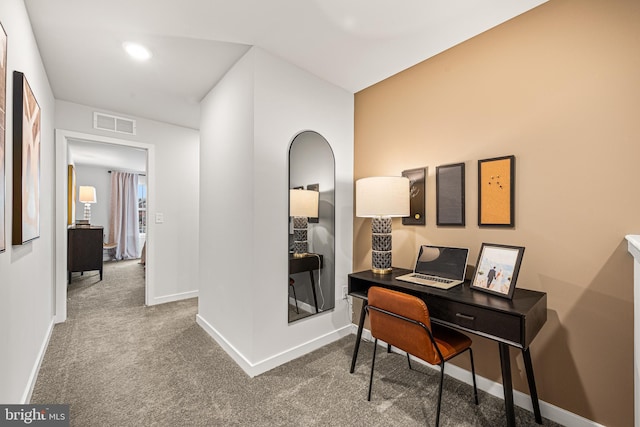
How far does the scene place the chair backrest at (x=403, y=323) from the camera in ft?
4.91

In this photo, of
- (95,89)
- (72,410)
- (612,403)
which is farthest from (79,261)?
(612,403)

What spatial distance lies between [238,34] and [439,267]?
2.17 metres

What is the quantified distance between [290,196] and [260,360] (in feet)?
4.15

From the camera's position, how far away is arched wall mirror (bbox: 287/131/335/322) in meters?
2.34

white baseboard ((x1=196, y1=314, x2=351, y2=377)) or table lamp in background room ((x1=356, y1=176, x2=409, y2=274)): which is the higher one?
table lamp in background room ((x1=356, y1=176, x2=409, y2=274))

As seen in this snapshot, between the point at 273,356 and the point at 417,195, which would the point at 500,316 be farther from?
the point at 273,356

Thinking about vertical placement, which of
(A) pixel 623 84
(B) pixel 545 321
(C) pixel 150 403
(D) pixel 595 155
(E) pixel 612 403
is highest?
(A) pixel 623 84

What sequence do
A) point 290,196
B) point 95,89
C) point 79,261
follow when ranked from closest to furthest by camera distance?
1. point 290,196
2. point 95,89
3. point 79,261

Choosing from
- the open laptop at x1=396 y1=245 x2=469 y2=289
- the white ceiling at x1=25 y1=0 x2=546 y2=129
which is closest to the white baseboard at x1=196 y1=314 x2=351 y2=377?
the open laptop at x1=396 y1=245 x2=469 y2=289

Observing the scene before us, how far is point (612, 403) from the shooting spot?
1.47 meters

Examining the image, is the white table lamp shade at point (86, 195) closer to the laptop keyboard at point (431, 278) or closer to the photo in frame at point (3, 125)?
the photo in frame at point (3, 125)

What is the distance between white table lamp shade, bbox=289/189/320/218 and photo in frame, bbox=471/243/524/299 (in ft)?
4.33

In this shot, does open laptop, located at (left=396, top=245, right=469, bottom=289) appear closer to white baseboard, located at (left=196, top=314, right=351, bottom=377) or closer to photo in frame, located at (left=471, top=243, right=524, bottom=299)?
photo in frame, located at (left=471, top=243, right=524, bottom=299)

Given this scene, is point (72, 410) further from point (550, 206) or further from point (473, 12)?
point (473, 12)
